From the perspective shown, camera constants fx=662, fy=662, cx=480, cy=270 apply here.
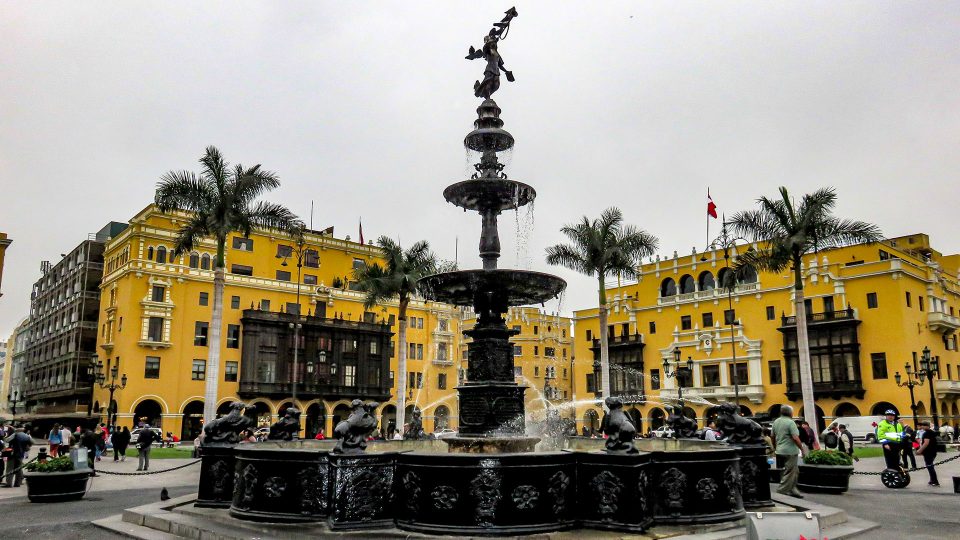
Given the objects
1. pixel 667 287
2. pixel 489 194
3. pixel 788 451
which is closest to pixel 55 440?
pixel 489 194

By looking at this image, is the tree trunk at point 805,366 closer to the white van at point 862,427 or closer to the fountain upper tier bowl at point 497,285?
the white van at point 862,427

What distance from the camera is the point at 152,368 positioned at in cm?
5081

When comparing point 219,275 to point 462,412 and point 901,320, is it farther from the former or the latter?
point 901,320

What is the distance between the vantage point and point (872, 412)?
46750mm

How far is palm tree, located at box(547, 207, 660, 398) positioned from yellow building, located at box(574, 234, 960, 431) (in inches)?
206

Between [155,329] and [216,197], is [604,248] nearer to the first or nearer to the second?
[216,197]

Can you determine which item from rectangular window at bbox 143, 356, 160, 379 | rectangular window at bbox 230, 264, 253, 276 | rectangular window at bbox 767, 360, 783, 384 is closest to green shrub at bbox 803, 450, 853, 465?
rectangular window at bbox 767, 360, 783, 384

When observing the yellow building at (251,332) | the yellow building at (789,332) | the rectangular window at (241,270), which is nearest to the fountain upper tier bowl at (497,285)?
the yellow building at (789,332)

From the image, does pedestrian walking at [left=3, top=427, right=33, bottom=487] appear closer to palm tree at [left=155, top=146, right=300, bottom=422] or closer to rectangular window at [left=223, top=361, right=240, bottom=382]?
palm tree at [left=155, top=146, right=300, bottom=422]

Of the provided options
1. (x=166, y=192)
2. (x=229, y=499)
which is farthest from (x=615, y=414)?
(x=166, y=192)

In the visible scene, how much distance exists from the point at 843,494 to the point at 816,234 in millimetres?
18022

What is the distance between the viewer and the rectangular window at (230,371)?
176 ft

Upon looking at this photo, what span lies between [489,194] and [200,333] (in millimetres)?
48493

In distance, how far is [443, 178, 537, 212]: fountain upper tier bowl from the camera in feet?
38.8
